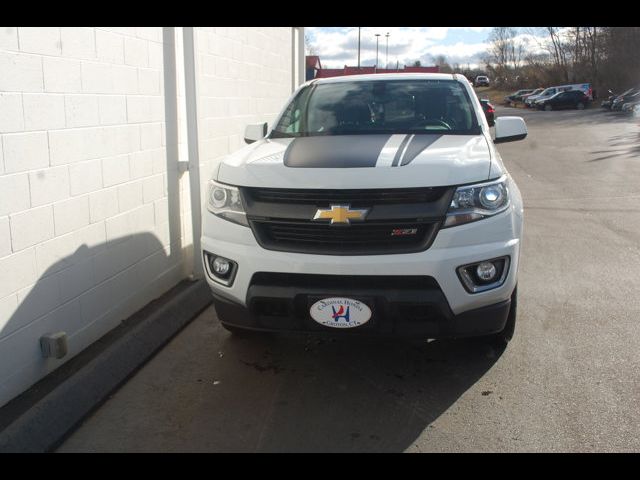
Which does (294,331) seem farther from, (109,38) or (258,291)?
(109,38)

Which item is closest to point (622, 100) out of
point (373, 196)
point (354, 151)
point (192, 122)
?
point (192, 122)

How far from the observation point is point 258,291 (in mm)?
3721

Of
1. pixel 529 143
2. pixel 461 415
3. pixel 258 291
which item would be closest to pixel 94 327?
pixel 258 291

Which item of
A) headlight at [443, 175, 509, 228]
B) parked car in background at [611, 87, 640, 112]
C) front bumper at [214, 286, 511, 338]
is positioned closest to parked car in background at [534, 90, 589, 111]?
parked car in background at [611, 87, 640, 112]

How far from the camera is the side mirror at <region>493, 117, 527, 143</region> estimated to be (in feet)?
16.9

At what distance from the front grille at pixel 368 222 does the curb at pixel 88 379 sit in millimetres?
1290

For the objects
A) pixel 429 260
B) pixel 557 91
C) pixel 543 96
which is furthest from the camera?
pixel 543 96

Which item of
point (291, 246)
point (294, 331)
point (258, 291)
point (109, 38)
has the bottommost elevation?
point (294, 331)

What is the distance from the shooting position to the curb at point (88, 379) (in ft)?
10.9

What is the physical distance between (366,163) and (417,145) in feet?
1.74

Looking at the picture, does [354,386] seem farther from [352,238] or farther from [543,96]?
[543,96]

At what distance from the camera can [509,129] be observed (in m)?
5.15

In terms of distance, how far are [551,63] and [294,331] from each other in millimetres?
79053

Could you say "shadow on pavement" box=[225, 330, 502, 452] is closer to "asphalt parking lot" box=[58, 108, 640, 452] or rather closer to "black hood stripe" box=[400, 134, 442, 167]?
"asphalt parking lot" box=[58, 108, 640, 452]
